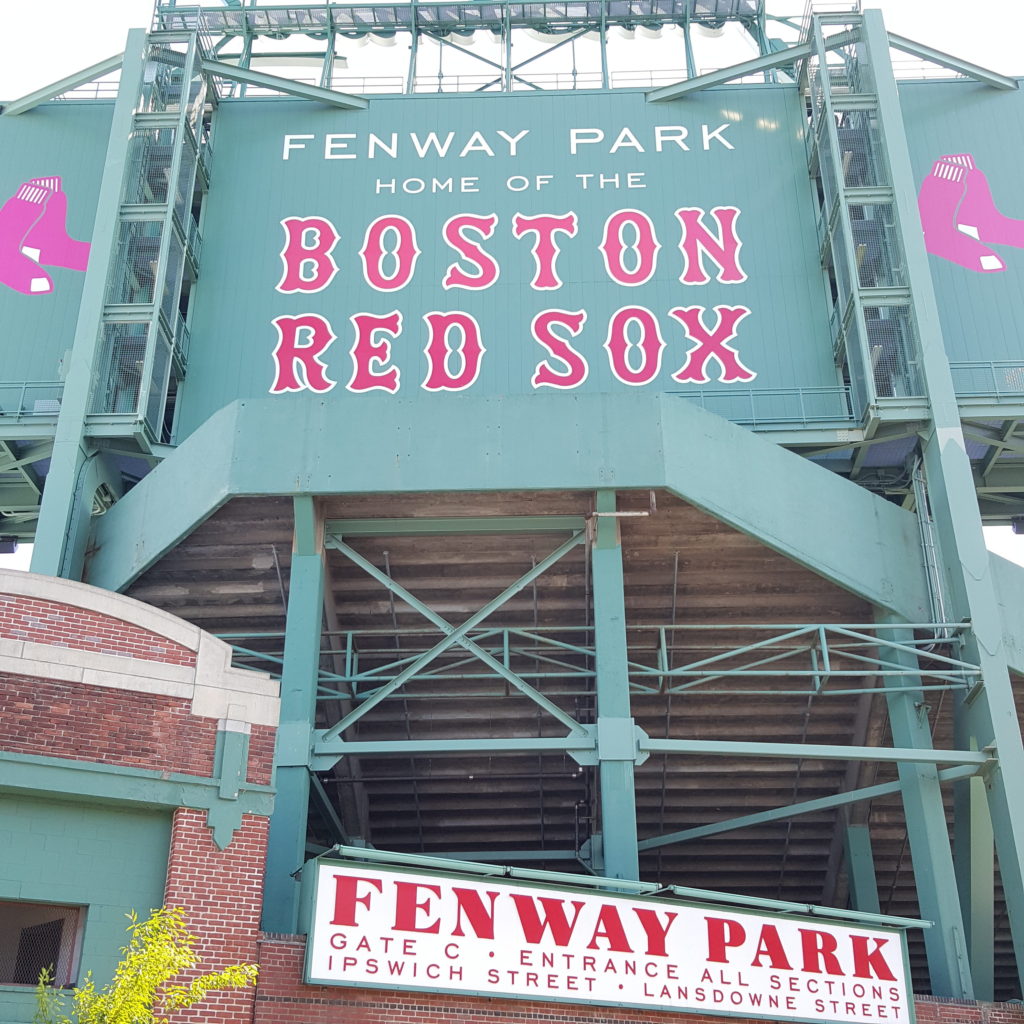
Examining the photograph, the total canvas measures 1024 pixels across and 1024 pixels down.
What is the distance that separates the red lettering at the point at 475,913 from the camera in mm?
16984

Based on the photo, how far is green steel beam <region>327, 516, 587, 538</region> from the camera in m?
22.3

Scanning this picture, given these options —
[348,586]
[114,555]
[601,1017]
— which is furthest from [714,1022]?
[114,555]

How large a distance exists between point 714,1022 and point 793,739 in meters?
9.32

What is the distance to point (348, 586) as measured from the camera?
23516 millimetres

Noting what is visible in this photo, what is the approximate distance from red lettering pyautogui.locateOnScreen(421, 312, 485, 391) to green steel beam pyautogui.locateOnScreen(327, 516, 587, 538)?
6.50 meters

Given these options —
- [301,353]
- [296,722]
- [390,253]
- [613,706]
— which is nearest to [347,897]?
[296,722]

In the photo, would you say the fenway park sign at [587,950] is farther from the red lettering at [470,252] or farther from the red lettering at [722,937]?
the red lettering at [470,252]

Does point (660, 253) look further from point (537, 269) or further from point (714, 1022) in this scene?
point (714, 1022)

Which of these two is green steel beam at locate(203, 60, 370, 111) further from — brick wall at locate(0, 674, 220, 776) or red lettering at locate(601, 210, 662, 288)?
brick wall at locate(0, 674, 220, 776)

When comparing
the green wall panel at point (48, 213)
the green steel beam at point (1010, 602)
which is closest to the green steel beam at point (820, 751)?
the green steel beam at point (1010, 602)

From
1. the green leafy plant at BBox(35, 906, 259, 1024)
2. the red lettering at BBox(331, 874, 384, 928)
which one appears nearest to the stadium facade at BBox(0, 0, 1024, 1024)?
the red lettering at BBox(331, 874, 384, 928)

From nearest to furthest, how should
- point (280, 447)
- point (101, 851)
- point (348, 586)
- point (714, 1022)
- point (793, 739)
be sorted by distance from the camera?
point (101, 851) < point (714, 1022) < point (280, 447) < point (348, 586) < point (793, 739)

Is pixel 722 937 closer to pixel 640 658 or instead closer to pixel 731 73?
pixel 640 658

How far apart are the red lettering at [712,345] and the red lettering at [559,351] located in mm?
1981
